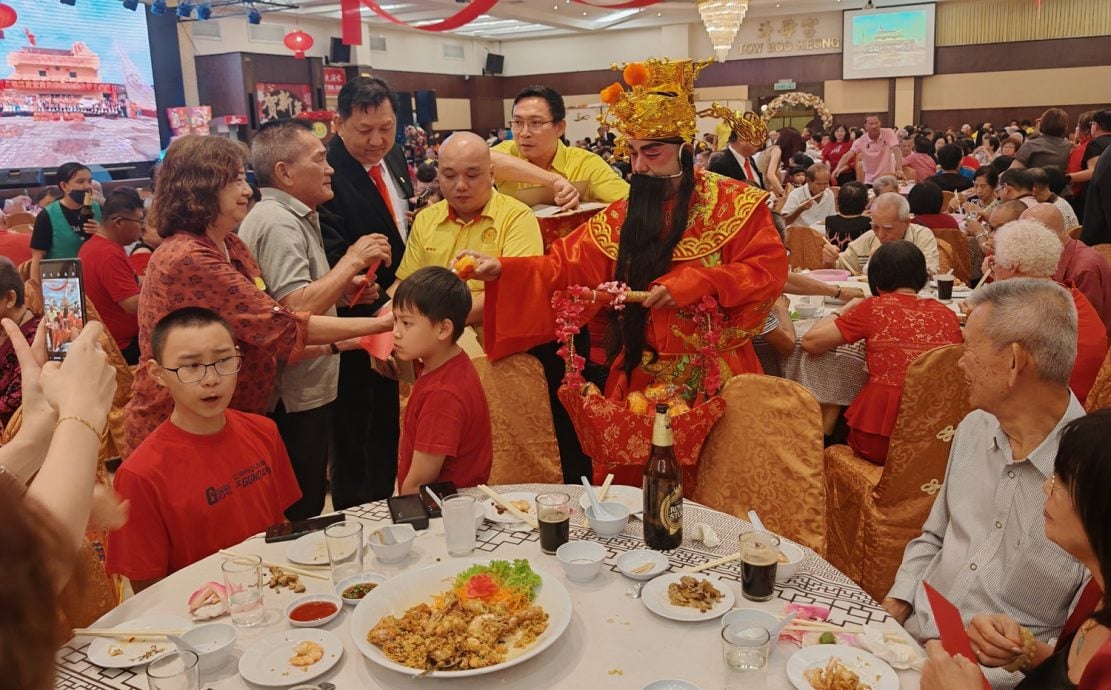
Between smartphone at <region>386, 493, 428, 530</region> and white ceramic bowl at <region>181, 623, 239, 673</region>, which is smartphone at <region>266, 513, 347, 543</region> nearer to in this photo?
smartphone at <region>386, 493, 428, 530</region>

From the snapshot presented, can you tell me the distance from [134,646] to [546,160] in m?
2.72

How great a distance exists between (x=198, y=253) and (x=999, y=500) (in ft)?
7.24

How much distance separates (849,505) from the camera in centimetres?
320

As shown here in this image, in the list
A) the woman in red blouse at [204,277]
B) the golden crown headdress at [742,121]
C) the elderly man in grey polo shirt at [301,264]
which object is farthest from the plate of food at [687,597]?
the golden crown headdress at [742,121]

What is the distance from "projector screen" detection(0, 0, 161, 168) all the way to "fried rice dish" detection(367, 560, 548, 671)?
41.2 feet

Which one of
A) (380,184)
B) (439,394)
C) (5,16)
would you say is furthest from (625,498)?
(5,16)

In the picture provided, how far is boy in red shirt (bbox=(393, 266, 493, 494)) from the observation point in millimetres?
2354

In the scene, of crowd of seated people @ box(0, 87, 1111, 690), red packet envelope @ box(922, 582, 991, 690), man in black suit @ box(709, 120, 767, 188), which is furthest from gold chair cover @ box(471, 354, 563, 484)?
man in black suit @ box(709, 120, 767, 188)

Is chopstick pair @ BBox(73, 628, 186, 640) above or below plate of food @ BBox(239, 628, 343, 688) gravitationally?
above

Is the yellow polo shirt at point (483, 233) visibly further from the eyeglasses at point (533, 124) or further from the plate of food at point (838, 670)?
the plate of food at point (838, 670)

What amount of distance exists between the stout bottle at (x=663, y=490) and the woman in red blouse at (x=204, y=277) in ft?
4.36

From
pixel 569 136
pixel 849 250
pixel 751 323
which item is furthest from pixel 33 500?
pixel 569 136

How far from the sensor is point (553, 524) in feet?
6.24

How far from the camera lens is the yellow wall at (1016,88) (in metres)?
17.0
